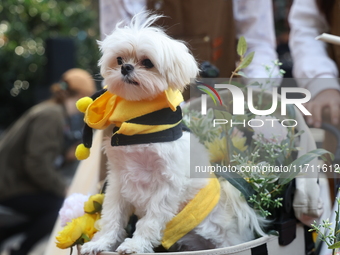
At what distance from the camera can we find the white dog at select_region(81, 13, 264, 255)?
2.40 ft

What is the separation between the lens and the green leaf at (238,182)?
2.67ft

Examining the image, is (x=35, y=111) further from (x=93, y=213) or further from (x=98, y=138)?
(x=93, y=213)

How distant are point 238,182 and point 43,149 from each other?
174cm

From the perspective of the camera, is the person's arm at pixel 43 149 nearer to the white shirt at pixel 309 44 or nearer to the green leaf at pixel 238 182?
the white shirt at pixel 309 44

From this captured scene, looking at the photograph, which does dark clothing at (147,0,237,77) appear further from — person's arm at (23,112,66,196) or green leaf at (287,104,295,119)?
person's arm at (23,112,66,196)

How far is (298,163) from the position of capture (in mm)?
807

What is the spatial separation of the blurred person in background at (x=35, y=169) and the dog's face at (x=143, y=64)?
1564 mm

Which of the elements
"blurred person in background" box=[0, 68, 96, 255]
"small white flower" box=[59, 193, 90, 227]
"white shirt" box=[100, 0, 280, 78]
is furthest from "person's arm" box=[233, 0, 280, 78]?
"blurred person in background" box=[0, 68, 96, 255]

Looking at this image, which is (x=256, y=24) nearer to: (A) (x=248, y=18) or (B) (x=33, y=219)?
(A) (x=248, y=18)

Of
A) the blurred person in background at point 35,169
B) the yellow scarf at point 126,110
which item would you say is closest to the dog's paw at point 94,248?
the yellow scarf at point 126,110

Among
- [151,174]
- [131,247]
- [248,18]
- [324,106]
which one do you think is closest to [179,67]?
[151,174]

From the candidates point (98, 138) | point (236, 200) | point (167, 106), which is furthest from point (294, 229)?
point (98, 138)

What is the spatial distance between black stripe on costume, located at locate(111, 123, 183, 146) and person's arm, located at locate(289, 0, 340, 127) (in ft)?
1.03

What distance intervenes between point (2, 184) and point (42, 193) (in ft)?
0.77
